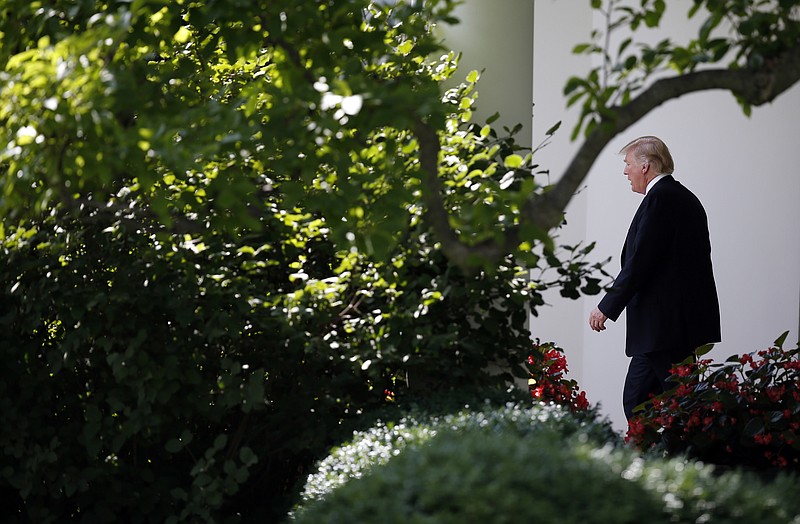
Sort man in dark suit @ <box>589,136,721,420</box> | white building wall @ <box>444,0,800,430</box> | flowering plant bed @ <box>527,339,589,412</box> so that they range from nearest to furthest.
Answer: flowering plant bed @ <box>527,339,589,412</box> < white building wall @ <box>444,0,800,430</box> < man in dark suit @ <box>589,136,721,420</box>

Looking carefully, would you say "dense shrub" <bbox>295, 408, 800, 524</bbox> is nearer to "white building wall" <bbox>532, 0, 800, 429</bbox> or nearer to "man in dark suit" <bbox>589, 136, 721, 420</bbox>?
"man in dark suit" <bbox>589, 136, 721, 420</bbox>

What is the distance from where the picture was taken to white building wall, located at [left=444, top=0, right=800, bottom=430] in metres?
5.16

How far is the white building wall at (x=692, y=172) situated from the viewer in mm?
5160

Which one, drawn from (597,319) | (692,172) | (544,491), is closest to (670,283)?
(597,319)

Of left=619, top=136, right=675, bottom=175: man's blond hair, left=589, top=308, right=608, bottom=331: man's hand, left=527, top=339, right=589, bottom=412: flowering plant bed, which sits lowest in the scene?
left=527, top=339, right=589, bottom=412: flowering plant bed

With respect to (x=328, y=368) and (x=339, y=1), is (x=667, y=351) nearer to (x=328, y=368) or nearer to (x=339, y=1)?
(x=328, y=368)

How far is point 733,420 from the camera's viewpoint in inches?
147

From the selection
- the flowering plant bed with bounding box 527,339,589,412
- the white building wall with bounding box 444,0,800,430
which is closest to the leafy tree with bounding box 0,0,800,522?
the flowering plant bed with bounding box 527,339,589,412

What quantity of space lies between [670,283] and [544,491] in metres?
3.40

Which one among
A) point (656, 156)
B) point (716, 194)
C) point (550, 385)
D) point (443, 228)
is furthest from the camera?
point (716, 194)

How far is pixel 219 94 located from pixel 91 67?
5.05 feet

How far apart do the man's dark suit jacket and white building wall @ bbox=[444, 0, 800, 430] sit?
960 mm

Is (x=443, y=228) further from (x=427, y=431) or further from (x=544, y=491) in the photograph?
(x=544, y=491)

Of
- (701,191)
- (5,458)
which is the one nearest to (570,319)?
(701,191)
